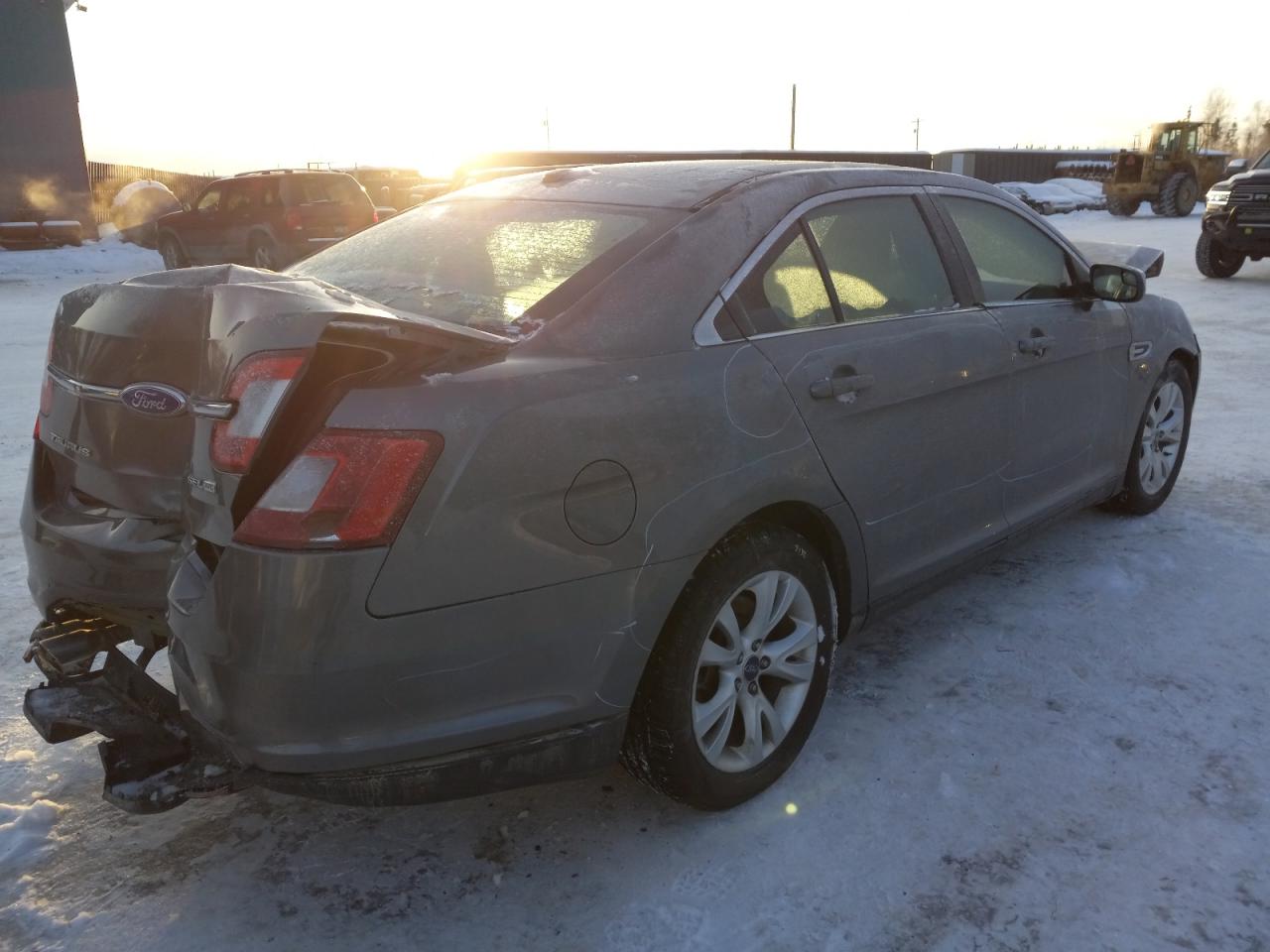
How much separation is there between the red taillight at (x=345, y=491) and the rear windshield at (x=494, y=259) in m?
0.47

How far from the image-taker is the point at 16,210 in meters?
22.3

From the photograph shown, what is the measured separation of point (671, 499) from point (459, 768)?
0.72m

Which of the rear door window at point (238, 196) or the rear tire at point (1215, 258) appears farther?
the rear door window at point (238, 196)

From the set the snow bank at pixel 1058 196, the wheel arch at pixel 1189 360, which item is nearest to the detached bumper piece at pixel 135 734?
the wheel arch at pixel 1189 360

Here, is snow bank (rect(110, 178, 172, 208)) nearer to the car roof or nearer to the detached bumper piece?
the car roof

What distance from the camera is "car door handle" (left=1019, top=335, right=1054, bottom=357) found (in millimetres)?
3465

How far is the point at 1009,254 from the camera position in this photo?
3.73 metres

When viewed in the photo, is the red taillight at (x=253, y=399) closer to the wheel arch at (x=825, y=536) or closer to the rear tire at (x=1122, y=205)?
the wheel arch at (x=825, y=536)

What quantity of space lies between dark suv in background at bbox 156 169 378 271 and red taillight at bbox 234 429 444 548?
14.2 meters

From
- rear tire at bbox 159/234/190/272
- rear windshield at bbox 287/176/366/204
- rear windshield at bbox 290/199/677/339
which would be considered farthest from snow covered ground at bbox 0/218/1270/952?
rear tire at bbox 159/234/190/272

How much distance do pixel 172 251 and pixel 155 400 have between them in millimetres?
16517

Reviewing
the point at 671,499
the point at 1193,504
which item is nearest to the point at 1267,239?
the point at 1193,504

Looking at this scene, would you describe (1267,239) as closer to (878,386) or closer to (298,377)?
(878,386)

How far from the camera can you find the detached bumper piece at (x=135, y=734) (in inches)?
84.0
